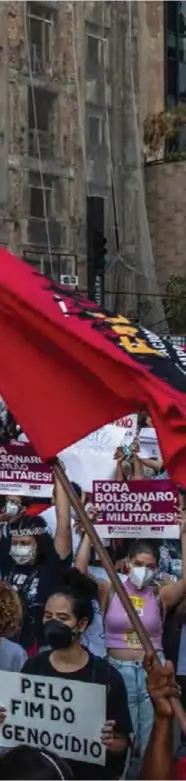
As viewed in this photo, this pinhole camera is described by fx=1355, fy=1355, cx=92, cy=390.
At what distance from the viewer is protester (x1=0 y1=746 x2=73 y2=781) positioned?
358cm

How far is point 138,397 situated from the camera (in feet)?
13.2

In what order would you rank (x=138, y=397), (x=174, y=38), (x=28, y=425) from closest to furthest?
1. (x=138, y=397)
2. (x=28, y=425)
3. (x=174, y=38)

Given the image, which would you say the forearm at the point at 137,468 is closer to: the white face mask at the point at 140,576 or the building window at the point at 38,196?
the white face mask at the point at 140,576

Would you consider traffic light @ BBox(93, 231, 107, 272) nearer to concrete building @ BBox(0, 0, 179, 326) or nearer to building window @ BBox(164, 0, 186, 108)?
concrete building @ BBox(0, 0, 179, 326)

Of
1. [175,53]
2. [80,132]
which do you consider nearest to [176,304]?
[80,132]

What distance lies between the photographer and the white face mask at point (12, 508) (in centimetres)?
651

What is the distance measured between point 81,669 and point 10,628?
57 centimetres

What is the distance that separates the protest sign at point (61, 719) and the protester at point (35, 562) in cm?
23

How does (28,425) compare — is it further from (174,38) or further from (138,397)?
(174,38)

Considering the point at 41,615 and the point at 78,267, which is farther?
the point at 78,267

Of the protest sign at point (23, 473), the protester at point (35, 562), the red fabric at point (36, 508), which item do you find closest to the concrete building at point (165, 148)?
the red fabric at point (36, 508)

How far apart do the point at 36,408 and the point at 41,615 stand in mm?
1077

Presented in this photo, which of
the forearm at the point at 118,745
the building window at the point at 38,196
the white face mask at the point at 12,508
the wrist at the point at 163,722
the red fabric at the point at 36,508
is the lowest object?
the forearm at the point at 118,745

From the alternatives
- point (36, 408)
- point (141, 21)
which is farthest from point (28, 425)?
point (141, 21)
